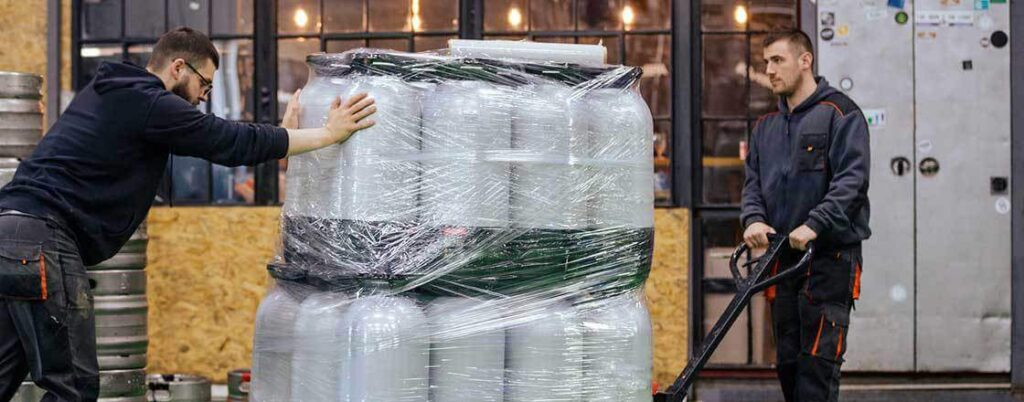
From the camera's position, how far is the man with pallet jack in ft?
20.1

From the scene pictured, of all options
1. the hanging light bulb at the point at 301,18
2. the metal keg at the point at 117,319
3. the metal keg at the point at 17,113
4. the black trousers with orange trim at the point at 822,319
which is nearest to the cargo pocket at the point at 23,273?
the metal keg at the point at 17,113

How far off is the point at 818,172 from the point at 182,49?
2.84m

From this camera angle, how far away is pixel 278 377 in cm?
517

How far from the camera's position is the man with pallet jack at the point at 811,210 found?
241 inches

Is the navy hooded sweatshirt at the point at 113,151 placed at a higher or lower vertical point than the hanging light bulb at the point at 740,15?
lower

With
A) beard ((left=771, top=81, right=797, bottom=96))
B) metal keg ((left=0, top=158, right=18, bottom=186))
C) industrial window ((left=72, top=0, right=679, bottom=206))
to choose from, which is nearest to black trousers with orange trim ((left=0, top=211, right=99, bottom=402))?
metal keg ((left=0, top=158, right=18, bottom=186))

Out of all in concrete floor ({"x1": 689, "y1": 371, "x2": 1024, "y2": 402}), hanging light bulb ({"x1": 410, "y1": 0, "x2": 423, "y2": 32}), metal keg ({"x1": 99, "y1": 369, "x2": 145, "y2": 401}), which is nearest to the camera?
metal keg ({"x1": 99, "y1": 369, "x2": 145, "y2": 401})

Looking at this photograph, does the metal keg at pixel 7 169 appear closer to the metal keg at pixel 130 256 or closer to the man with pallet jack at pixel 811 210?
the metal keg at pixel 130 256

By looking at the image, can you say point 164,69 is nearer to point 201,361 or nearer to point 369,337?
point 369,337

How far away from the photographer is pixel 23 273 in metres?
5.10

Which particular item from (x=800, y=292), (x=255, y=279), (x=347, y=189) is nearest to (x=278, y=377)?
(x=347, y=189)

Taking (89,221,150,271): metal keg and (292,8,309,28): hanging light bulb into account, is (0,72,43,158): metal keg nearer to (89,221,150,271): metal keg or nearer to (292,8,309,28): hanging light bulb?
(89,221,150,271): metal keg

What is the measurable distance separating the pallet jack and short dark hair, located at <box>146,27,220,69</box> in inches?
88.7

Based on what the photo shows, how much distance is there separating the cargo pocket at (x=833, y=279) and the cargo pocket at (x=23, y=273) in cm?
328
